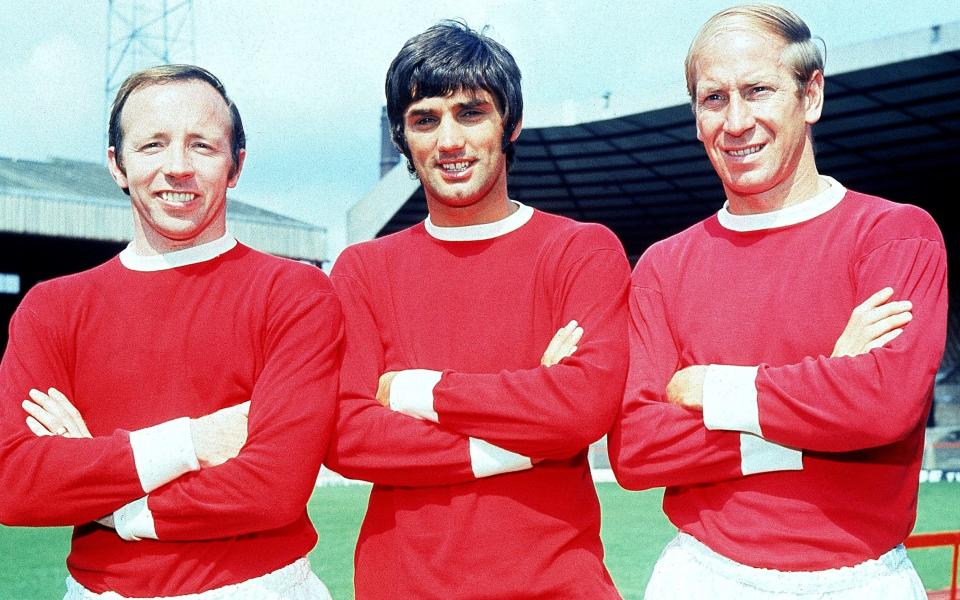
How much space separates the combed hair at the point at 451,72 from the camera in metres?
2.84

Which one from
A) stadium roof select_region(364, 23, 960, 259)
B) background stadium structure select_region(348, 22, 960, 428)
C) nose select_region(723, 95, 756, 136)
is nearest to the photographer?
nose select_region(723, 95, 756, 136)

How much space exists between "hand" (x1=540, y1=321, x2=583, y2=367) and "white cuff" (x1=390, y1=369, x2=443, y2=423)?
301 millimetres

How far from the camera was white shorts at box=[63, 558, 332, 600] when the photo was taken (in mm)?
2705

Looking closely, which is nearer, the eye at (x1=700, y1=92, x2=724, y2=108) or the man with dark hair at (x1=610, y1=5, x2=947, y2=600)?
the man with dark hair at (x1=610, y1=5, x2=947, y2=600)

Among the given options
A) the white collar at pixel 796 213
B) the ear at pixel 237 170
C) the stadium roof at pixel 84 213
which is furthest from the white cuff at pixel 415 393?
the stadium roof at pixel 84 213

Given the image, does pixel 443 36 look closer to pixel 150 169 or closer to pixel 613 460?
pixel 150 169

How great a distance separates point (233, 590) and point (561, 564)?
87cm

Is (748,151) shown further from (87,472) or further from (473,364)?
(87,472)

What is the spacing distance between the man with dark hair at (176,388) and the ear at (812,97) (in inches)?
55.6

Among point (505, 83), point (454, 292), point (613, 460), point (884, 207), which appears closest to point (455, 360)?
point (454, 292)

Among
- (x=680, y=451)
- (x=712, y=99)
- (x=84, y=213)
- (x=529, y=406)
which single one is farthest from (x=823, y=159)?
(x=529, y=406)

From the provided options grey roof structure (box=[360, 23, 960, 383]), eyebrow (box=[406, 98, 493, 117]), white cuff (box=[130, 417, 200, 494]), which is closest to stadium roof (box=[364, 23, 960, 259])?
grey roof structure (box=[360, 23, 960, 383])

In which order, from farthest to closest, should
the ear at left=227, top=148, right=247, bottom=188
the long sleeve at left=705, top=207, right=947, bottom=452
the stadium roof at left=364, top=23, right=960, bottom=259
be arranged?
the stadium roof at left=364, top=23, right=960, bottom=259
the ear at left=227, top=148, right=247, bottom=188
the long sleeve at left=705, top=207, right=947, bottom=452

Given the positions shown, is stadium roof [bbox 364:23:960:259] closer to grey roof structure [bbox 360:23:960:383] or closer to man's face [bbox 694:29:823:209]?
grey roof structure [bbox 360:23:960:383]
